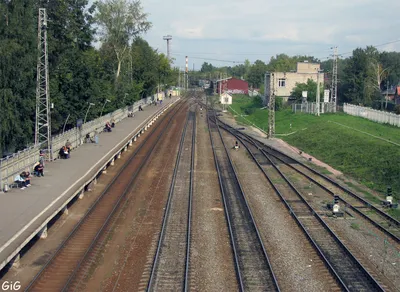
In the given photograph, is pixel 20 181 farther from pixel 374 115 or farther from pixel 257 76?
pixel 257 76

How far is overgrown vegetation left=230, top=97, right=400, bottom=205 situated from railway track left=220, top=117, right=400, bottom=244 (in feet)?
5.59

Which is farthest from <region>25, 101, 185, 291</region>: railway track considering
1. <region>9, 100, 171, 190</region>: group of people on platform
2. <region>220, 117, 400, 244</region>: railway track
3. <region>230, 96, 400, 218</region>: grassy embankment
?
<region>230, 96, 400, 218</region>: grassy embankment

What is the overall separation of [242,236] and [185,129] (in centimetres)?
3267

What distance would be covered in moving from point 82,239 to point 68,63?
2936cm

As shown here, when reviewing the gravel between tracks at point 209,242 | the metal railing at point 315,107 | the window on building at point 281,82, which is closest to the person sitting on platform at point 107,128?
the gravel between tracks at point 209,242

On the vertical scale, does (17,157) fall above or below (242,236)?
above

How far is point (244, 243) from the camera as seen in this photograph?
50.6ft

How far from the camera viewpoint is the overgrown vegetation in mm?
25309

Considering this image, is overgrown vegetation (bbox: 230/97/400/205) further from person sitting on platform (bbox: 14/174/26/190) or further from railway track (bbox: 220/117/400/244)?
person sitting on platform (bbox: 14/174/26/190)

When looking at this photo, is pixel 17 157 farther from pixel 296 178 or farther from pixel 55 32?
pixel 55 32

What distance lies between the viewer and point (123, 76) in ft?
197

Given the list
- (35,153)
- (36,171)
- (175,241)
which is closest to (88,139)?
(35,153)

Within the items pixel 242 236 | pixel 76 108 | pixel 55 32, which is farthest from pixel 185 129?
pixel 242 236

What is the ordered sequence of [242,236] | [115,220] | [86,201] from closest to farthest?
[242,236]
[115,220]
[86,201]
